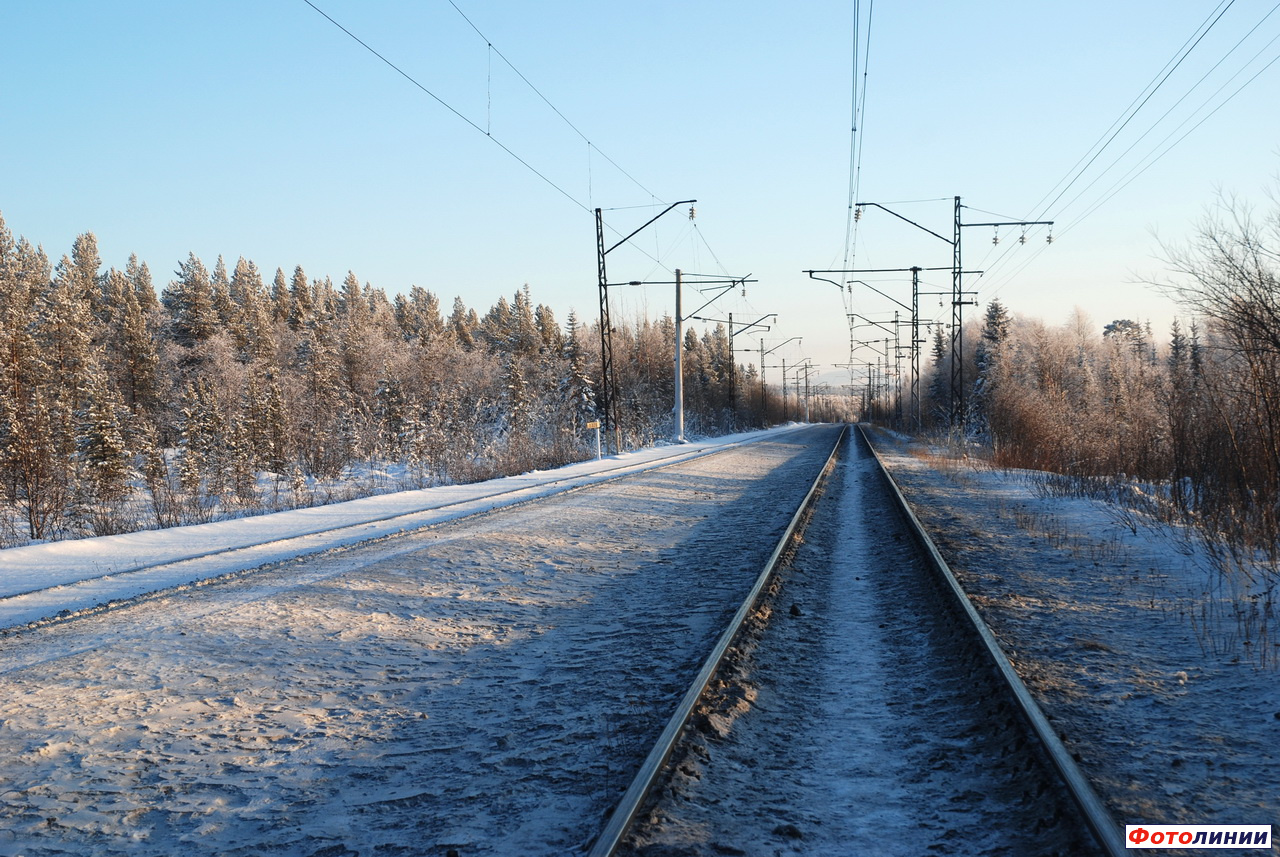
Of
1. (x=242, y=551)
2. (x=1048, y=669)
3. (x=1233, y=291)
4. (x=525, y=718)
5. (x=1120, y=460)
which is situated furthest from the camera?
(x=1120, y=460)

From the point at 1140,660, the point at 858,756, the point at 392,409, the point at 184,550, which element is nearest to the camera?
the point at 858,756

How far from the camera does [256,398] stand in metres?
45.4

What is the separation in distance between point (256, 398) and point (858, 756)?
47628 mm

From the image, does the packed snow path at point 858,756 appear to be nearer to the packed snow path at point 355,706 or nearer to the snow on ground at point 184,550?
the packed snow path at point 355,706

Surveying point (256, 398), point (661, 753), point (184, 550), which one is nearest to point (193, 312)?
point (256, 398)

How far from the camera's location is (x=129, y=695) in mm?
4871

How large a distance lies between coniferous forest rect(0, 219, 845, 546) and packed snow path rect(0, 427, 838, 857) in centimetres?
864

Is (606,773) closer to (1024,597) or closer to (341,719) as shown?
(341,719)

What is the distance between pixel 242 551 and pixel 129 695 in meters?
5.53

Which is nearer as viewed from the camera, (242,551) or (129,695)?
(129,695)

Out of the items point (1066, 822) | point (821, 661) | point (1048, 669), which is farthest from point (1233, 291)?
point (1066, 822)

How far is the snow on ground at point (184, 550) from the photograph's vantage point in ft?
25.2

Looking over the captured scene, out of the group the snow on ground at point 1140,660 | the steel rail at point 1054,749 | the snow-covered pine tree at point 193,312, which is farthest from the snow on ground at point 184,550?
the snow-covered pine tree at point 193,312

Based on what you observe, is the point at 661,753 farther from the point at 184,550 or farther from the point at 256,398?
the point at 256,398
